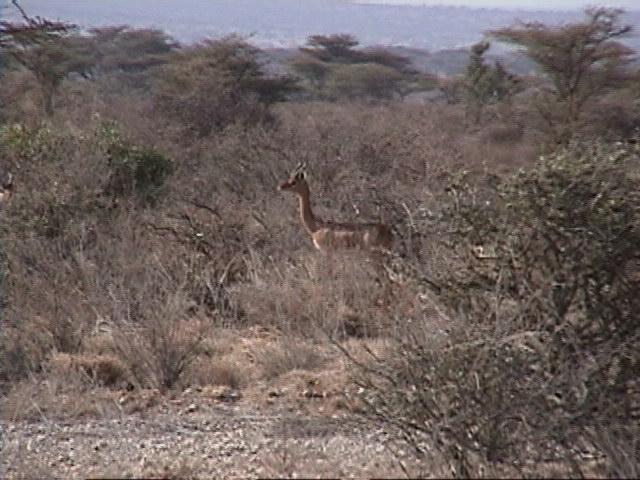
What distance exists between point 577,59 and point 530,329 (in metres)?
17.5

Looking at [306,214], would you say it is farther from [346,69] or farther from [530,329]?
[346,69]

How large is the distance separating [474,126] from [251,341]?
19696 millimetres

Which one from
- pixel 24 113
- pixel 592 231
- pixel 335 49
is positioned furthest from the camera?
pixel 335 49

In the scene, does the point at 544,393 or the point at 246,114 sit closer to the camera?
the point at 544,393

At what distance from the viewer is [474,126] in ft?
91.5

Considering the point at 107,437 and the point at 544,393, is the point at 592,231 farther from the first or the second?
the point at 107,437

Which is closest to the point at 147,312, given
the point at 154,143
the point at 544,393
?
the point at 544,393

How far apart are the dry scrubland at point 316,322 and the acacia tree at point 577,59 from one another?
25.4 ft

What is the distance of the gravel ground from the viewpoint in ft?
18.3

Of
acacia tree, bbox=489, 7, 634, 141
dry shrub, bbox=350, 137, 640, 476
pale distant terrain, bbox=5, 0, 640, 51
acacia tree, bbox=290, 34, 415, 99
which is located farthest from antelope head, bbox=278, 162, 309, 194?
acacia tree, bbox=290, 34, 415, 99

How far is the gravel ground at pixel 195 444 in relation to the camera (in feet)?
18.3

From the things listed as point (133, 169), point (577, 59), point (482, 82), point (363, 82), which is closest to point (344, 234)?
point (133, 169)

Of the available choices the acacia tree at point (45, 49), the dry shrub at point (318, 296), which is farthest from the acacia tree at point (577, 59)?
the dry shrub at point (318, 296)

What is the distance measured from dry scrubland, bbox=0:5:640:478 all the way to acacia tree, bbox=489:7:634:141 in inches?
304
